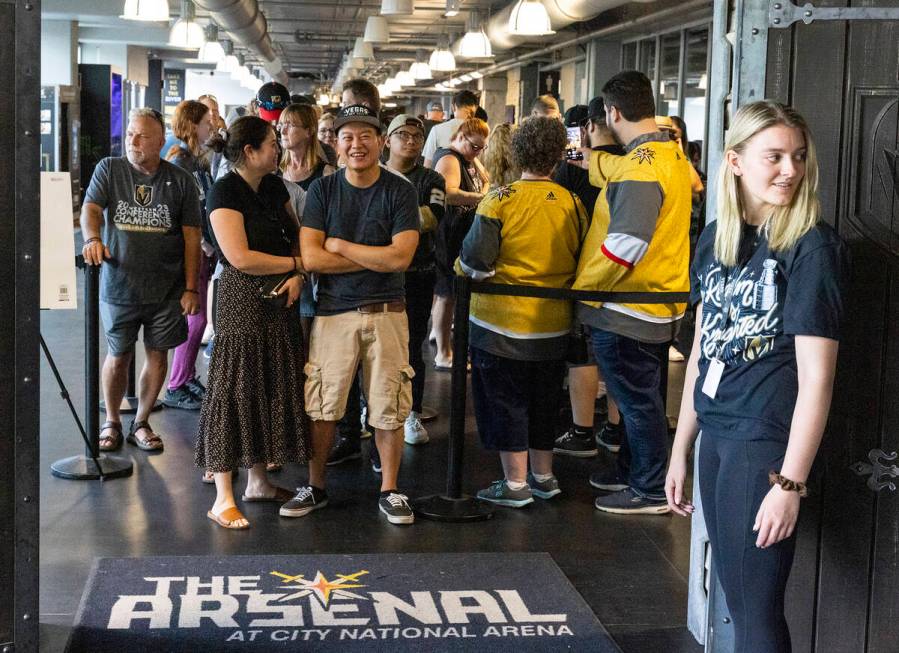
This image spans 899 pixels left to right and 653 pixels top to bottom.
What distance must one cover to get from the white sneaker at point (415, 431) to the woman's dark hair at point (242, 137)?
1.84 meters

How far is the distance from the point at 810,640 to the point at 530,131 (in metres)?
2.30

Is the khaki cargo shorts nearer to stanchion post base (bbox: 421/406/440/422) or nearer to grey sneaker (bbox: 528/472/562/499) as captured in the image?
grey sneaker (bbox: 528/472/562/499)

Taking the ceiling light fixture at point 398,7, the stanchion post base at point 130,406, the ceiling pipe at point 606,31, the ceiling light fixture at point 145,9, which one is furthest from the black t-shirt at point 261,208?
the ceiling pipe at point 606,31

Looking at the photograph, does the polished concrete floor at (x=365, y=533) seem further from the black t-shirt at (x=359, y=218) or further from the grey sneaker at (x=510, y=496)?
the black t-shirt at (x=359, y=218)

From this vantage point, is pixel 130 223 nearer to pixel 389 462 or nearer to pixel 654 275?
pixel 389 462

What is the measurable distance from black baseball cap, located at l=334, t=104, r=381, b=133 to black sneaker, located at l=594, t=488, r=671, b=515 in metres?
1.77

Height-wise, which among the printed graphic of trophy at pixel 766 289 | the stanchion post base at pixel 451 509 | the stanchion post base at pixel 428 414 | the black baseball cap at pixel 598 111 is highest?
the black baseball cap at pixel 598 111

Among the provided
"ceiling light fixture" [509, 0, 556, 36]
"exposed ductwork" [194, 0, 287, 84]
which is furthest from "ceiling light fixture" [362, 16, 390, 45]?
"ceiling light fixture" [509, 0, 556, 36]

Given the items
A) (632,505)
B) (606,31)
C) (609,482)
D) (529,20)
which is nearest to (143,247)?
(609,482)

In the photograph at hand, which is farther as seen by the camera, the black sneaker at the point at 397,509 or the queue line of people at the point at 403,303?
the black sneaker at the point at 397,509

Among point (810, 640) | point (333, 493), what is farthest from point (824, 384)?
point (333, 493)

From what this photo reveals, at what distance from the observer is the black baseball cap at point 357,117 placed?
441cm

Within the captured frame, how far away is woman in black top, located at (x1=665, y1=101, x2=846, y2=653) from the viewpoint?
237 cm

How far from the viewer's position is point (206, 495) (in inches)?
193
